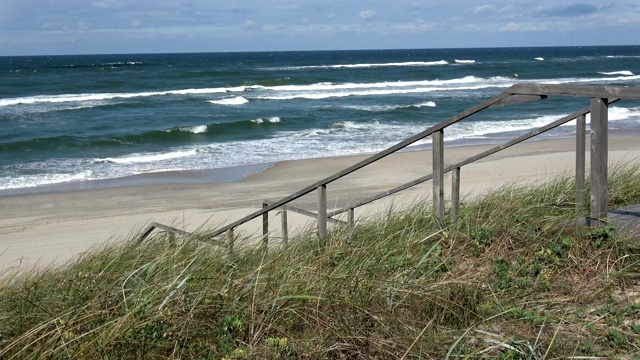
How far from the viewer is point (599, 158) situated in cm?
492

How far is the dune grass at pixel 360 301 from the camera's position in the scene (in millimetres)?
3711

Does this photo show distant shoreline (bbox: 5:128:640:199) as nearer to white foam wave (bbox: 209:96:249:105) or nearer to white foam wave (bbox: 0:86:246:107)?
white foam wave (bbox: 209:96:249:105)

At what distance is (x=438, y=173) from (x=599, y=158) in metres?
1.06

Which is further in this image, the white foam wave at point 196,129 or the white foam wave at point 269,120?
the white foam wave at point 269,120

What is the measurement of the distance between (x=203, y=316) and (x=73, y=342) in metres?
0.64

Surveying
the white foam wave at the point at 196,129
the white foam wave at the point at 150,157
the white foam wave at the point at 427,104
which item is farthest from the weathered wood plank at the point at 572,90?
the white foam wave at the point at 427,104

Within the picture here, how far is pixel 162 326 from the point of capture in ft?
12.5

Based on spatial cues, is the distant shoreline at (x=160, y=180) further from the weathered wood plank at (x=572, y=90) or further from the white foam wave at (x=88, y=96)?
the white foam wave at (x=88, y=96)

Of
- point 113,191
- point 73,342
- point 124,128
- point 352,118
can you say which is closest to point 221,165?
point 113,191

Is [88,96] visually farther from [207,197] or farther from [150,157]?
[207,197]

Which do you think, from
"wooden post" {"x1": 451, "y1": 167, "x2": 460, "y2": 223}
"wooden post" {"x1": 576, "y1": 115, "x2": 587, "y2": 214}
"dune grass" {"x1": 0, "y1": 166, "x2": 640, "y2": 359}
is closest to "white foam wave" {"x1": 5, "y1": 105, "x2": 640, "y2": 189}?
"wooden post" {"x1": 451, "y1": 167, "x2": 460, "y2": 223}

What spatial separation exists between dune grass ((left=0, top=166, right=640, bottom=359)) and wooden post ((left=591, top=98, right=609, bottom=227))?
0.15 metres

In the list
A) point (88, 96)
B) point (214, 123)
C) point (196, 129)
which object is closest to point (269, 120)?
point (214, 123)

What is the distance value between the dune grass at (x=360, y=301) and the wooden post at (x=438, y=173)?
152 millimetres
